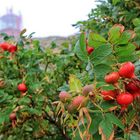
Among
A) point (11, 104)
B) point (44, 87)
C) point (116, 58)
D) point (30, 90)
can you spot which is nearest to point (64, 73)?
point (44, 87)

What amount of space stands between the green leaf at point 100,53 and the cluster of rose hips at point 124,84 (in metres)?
0.05

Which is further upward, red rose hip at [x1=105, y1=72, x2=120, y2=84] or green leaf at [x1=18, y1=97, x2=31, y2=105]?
red rose hip at [x1=105, y1=72, x2=120, y2=84]

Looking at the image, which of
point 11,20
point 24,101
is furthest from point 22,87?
point 11,20

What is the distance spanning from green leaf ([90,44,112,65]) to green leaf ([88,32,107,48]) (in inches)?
1.9

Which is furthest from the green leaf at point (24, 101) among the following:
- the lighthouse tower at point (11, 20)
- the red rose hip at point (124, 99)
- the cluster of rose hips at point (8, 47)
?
the lighthouse tower at point (11, 20)

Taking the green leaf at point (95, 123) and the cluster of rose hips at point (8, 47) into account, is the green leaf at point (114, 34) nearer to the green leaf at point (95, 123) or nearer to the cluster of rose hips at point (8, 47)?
the green leaf at point (95, 123)

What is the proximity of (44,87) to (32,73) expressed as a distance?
0.11 m

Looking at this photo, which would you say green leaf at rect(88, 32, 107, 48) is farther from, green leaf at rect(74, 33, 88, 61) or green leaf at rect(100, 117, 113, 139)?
green leaf at rect(100, 117, 113, 139)

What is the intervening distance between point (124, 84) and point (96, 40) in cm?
16

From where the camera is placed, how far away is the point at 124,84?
93 cm

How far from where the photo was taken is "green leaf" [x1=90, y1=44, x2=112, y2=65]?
974mm

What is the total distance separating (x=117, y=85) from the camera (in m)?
0.93

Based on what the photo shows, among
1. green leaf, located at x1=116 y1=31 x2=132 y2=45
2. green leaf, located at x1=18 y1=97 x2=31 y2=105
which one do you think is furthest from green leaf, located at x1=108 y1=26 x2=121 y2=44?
green leaf, located at x1=18 y1=97 x2=31 y2=105

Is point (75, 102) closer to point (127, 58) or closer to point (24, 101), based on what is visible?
point (127, 58)
